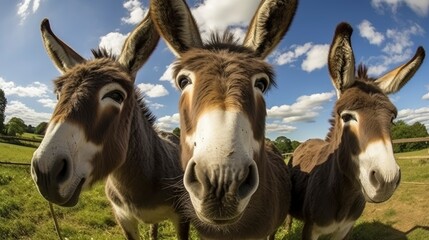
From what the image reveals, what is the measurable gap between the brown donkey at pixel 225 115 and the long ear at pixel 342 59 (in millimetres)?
1303

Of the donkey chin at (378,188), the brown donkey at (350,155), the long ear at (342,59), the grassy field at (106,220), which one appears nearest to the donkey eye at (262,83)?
the brown donkey at (350,155)

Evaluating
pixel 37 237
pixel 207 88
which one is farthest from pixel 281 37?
pixel 37 237

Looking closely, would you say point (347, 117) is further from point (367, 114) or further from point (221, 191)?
point (221, 191)

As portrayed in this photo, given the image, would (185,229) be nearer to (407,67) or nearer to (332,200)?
(332,200)

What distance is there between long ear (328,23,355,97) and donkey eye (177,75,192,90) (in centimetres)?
228

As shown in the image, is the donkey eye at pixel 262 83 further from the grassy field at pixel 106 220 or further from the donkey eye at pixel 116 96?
the grassy field at pixel 106 220

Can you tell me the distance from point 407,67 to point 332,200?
203 centimetres

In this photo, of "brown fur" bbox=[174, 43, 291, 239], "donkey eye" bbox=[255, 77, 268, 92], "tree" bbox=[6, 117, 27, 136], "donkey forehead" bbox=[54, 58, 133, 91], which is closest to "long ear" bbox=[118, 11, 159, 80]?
"donkey forehead" bbox=[54, 58, 133, 91]

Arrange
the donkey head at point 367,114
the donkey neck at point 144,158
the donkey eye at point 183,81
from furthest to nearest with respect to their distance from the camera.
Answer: the donkey neck at point 144,158 < the donkey head at point 367,114 < the donkey eye at point 183,81

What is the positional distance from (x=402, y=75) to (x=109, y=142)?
148 inches

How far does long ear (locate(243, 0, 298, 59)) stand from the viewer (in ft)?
9.45

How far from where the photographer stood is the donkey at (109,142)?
259cm

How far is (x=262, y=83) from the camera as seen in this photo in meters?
2.68

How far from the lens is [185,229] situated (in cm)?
460
